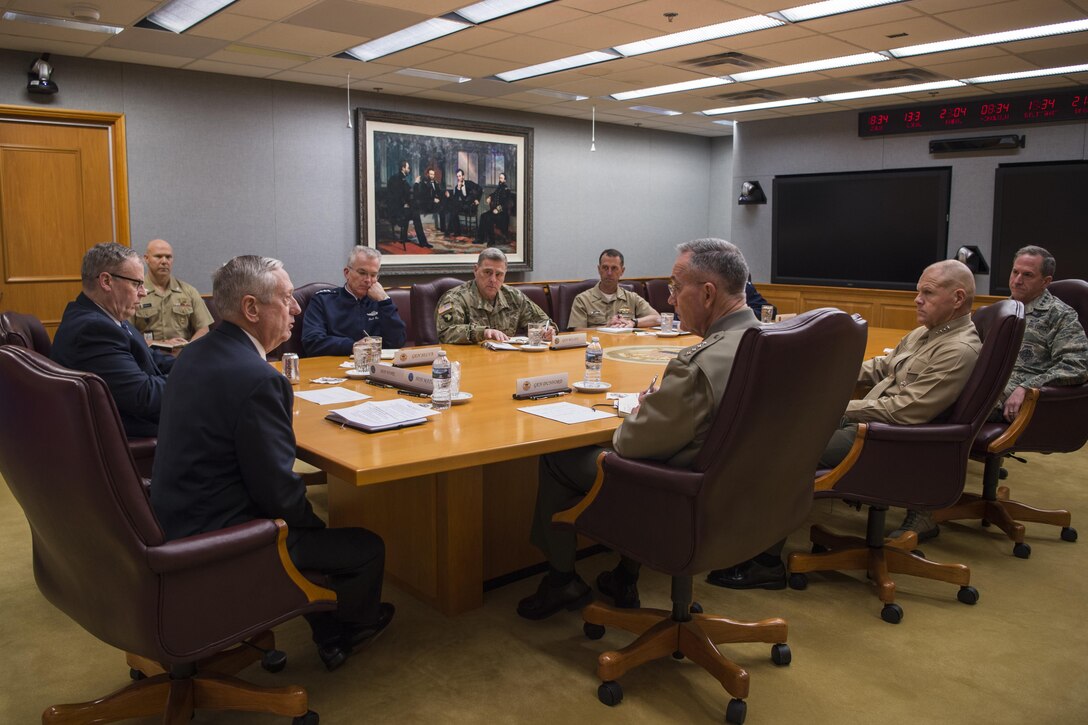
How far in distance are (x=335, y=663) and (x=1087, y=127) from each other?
25.6 feet

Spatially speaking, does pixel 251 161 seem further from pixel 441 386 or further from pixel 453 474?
pixel 453 474

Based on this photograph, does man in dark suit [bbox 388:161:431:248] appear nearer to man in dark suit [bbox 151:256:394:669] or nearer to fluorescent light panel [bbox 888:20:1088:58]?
fluorescent light panel [bbox 888:20:1088:58]

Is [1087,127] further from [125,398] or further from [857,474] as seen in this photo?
[125,398]

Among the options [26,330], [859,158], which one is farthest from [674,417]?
[859,158]

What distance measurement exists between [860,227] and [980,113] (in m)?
1.50

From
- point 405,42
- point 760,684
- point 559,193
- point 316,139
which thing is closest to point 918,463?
point 760,684

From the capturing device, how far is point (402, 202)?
26.0ft

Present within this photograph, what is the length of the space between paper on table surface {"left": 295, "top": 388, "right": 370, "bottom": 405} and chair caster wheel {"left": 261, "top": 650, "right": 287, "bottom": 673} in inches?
33.7

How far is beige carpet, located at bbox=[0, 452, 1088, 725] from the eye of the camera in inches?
91.1

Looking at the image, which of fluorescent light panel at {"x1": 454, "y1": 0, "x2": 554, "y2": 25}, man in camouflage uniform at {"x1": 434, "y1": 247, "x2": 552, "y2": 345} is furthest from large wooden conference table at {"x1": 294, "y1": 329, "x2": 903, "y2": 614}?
fluorescent light panel at {"x1": 454, "y1": 0, "x2": 554, "y2": 25}

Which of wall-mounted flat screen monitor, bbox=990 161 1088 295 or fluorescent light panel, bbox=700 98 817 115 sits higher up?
fluorescent light panel, bbox=700 98 817 115

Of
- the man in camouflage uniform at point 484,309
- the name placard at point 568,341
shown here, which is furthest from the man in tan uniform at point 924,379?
the man in camouflage uniform at point 484,309

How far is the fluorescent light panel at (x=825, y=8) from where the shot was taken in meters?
4.83

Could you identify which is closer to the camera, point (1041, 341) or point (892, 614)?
point (892, 614)
